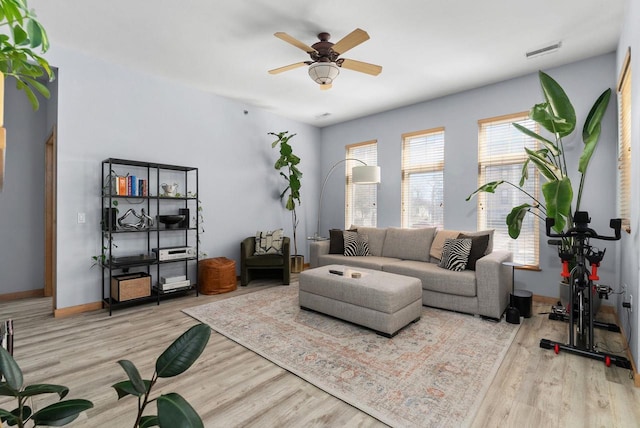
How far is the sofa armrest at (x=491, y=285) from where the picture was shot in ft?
10.7

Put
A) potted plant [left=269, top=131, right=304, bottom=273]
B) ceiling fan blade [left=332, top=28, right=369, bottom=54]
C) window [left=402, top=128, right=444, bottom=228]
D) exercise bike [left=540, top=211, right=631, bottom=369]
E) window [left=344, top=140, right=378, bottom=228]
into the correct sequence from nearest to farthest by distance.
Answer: exercise bike [left=540, top=211, right=631, bottom=369] < ceiling fan blade [left=332, top=28, right=369, bottom=54] < window [left=402, top=128, right=444, bottom=228] < potted plant [left=269, top=131, right=304, bottom=273] < window [left=344, top=140, right=378, bottom=228]

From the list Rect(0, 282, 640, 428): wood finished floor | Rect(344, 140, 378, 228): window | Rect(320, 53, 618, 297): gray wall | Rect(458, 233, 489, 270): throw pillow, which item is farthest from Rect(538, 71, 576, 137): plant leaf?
Rect(344, 140, 378, 228): window

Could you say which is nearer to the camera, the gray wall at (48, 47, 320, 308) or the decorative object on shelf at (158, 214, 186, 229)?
the gray wall at (48, 47, 320, 308)

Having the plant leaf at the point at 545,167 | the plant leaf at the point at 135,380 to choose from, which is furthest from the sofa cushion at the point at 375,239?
the plant leaf at the point at 135,380

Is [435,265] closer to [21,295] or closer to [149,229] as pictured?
[149,229]

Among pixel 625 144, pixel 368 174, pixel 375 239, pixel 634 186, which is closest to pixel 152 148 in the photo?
pixel 368 174

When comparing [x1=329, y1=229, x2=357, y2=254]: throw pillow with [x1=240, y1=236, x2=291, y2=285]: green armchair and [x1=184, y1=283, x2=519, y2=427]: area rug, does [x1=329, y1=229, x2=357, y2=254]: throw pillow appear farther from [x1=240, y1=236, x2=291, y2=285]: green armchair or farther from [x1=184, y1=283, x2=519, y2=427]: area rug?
[x1=184, y1=283, x2=519, y2=427]: area rug

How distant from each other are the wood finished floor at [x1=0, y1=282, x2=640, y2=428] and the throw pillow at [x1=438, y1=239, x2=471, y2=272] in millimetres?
871

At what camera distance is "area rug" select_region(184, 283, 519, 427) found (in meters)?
1.93

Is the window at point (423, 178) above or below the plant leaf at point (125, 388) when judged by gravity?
above

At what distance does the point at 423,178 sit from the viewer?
16.7ft

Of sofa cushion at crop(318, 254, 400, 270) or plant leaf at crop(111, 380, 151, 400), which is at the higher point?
plant leaf at crop(111, 380, 151, 400)

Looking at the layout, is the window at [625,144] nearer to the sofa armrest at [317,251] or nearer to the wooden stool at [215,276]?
the sofa armrest at [317,251]

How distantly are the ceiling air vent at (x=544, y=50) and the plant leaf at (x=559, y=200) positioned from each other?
181cm
